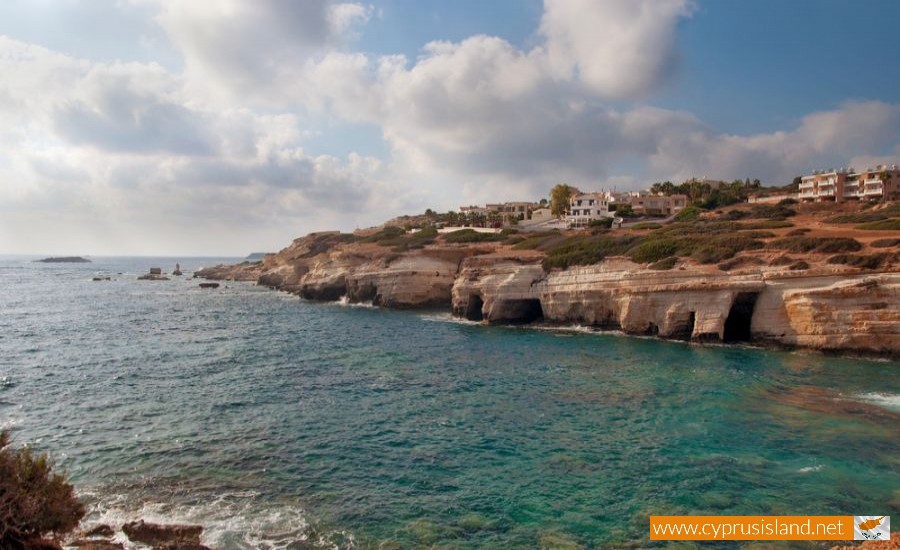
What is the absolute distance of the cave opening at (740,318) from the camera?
36869 mm

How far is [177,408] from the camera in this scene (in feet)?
76.0

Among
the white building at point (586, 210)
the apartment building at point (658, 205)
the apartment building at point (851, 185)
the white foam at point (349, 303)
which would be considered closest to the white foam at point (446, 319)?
the white foam at point (349, 303)

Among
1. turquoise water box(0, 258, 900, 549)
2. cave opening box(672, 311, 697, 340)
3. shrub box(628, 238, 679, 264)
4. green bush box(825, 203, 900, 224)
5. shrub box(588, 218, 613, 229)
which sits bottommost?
turquoise water box(0, 258, 900, 549)

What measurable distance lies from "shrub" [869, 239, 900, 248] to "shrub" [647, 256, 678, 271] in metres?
12.9

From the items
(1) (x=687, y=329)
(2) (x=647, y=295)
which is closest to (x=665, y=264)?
(2) (x=647, y=295)

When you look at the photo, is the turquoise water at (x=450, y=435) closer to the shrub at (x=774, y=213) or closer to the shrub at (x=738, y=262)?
the shrub at (x=738, y=262)

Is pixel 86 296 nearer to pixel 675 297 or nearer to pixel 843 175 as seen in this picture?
pixel 675 297

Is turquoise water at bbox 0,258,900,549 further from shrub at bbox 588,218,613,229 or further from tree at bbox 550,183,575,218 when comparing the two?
tree at bbox 550,183,575,218

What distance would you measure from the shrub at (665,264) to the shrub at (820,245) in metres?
7.39

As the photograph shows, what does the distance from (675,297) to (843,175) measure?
76519 millimetres

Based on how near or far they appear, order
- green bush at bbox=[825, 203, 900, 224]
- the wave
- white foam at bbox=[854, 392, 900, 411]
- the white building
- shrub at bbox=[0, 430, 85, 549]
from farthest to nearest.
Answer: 1. the white building
2. green bush at bbox=[825, 203, 900, 224]
3. white foam at bbox=[854, 392, 900, 411]
4. the wave
5. shrub at bbox=[0, 430, 85, 549]

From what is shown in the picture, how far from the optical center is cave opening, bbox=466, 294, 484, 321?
52000 millimetres

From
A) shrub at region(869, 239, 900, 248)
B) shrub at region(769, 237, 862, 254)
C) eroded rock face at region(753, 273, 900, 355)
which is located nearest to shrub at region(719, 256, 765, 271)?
shrub at region(769, 237, 862, 254)

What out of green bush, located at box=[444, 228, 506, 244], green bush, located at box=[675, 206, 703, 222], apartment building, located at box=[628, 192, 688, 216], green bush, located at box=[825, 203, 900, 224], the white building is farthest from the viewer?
apartment building, located at box=[628, 192, 688, 216]
